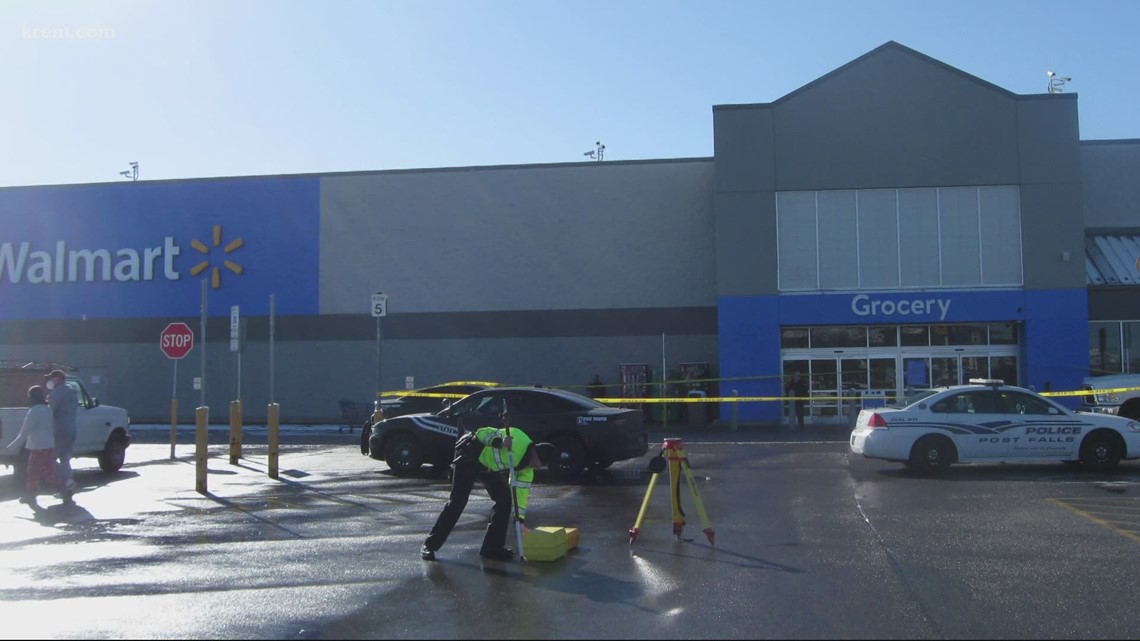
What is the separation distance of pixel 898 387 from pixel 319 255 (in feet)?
62.7

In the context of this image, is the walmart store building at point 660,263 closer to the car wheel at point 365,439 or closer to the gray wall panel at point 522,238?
the gray wall panel at point 522,238

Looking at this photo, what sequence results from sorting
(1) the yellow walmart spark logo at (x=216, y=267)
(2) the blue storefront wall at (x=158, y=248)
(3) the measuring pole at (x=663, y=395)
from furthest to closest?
(1) the yellow walmart spark logo at (x=216, y=267), (2) the blue storefront wall at (x=158, y=248), (3) the measuring pole at (x=663, y=395)

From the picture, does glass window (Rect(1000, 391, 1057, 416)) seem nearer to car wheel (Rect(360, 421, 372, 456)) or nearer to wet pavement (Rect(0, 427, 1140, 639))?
wet pavement (Rect(0, 427, 1140, 639))

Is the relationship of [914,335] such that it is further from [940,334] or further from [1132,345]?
[1132,345]

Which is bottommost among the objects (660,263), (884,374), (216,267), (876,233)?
(884,374)

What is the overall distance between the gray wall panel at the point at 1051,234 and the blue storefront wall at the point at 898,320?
493 mm

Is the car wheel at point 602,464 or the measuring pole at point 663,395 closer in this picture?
the car wheel at point 602,464

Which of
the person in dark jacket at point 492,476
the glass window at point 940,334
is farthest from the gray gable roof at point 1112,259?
the person in dark jacket at point 492,476

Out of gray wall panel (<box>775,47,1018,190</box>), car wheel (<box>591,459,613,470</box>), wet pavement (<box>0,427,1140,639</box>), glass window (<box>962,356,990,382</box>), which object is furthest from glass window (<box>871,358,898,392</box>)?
car wheel (<box>591,459,613,470</box>)

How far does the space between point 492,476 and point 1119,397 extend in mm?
15866

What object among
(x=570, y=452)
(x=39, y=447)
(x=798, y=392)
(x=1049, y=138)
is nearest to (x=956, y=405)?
(x=570, y=452)

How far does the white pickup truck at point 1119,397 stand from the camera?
2023 centimetres

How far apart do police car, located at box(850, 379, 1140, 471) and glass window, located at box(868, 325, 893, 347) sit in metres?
14.1

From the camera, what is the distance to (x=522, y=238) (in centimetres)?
3369
